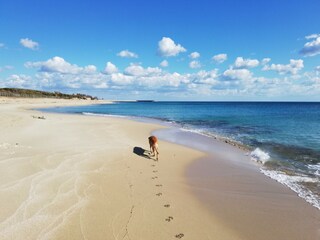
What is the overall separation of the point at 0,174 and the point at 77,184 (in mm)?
3228

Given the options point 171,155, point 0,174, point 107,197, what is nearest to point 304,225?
point 107,197

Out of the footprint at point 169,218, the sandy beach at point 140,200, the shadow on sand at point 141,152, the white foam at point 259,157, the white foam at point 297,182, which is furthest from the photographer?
the white foam at point 259,157

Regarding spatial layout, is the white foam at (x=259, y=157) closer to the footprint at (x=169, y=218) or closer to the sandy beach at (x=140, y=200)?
the sandy beach at (x=140, y=200)

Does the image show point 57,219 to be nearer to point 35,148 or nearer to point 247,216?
point 247,216

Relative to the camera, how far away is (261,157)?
582 inches

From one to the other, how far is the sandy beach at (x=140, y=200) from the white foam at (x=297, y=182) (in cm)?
35

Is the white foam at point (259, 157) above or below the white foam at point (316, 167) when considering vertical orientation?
above

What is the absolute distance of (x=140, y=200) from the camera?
8047mm

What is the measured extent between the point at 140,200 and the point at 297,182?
683 centimetres

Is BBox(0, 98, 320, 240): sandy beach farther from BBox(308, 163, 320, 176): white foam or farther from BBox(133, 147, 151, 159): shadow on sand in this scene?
BBox(308, 163, 320, 176): white foam

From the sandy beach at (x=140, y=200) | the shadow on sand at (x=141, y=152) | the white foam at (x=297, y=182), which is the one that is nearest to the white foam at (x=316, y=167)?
the white foam at (x=297, y=182)

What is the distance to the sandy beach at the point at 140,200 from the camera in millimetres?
6340

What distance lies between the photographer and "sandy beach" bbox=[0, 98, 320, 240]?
634 cm

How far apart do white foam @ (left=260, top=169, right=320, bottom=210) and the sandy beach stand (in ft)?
1.14
